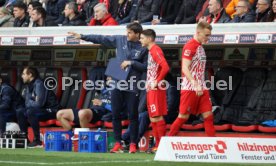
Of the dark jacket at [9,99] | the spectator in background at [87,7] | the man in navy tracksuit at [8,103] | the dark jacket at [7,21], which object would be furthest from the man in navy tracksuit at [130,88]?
the dark jacket at [7,21]

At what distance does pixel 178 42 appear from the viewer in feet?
53.1

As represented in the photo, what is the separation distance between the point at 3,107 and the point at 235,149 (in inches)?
263

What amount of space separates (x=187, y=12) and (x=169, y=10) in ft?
1.30

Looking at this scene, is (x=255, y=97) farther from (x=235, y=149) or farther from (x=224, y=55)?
(x=235, y=149)

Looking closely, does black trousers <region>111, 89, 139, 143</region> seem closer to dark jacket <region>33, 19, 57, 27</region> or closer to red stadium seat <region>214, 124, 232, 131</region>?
red stadium seat <region>214, 124, 232, 131</region>

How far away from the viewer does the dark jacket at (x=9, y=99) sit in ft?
59.9

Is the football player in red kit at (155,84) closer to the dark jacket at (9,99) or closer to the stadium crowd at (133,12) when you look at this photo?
the stadium crowd at (133,12)

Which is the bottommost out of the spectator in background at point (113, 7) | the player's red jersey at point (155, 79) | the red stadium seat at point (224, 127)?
the red stadium seat at point (224, 127)

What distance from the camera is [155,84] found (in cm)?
1477

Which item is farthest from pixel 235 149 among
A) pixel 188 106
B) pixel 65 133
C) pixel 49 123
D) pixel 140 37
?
pixel 49 123

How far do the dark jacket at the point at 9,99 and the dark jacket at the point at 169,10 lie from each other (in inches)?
124

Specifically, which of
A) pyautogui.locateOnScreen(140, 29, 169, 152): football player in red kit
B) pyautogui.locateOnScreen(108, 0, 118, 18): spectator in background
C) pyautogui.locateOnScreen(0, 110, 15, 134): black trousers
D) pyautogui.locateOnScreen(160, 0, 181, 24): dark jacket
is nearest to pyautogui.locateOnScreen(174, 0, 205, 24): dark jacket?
pyautogui.locateOnScreen(160, 0, 181, 24): dark jacket

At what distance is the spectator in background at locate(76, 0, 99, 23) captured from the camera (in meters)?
19.4

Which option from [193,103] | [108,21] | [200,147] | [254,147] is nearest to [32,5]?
[108,21]
